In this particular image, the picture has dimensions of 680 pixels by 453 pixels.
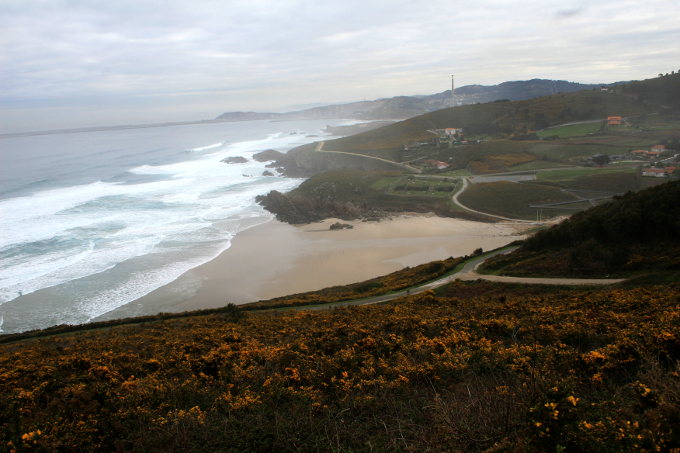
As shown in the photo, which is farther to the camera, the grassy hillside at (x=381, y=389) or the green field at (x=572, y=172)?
the green field at (x=572, y=172)

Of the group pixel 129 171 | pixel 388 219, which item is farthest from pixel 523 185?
pixel 129 171

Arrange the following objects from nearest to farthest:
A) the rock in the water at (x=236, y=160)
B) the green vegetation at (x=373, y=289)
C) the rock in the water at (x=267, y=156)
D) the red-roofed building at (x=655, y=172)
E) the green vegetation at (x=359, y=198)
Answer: the green vegetation at (x=373, y=289), the green vegetation at (x=359, y=198), the red-roofed building at (x=655, y=172), the rock in the water at (x=236, y=160), the rock in the water at (x=267, y=156)

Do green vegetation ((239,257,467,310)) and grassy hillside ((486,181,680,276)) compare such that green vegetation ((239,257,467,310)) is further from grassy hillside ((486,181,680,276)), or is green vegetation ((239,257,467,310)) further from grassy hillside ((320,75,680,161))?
grassy hillside ((320,75,680,161))

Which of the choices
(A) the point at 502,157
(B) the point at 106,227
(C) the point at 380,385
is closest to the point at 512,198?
(A) the point at 502,157

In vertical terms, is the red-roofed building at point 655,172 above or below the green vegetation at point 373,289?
above

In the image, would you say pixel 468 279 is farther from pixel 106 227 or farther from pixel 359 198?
pixel 106 227

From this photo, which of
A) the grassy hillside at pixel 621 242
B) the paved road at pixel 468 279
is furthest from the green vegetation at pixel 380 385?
the grassy hillside at pixel 621 242

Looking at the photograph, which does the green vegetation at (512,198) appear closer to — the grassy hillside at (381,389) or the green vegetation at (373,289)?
the green vegetation at (373,289)

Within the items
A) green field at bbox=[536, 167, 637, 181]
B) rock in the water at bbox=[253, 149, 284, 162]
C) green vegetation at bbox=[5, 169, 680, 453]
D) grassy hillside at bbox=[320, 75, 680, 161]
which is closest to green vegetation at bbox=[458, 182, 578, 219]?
green field at bbox=[536, 167, 637, 181]
